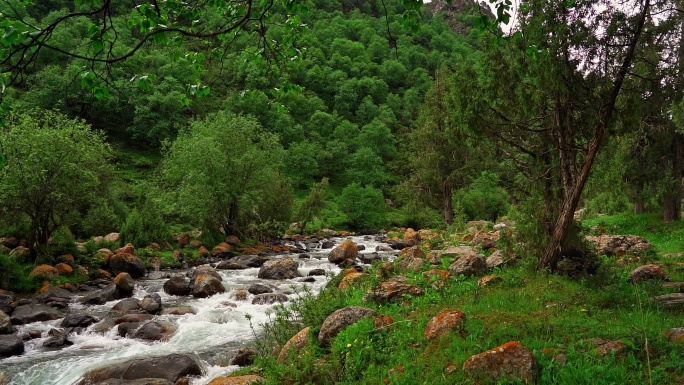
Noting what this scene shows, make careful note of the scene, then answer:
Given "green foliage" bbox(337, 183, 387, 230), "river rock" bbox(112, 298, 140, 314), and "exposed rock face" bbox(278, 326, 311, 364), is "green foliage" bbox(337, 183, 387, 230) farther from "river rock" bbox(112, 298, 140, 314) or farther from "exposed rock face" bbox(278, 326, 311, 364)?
"exposed rock face" bbox(278, 326, 311, 364)

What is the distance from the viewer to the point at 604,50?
970cm

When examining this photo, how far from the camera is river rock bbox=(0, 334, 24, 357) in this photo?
10977 millimetres

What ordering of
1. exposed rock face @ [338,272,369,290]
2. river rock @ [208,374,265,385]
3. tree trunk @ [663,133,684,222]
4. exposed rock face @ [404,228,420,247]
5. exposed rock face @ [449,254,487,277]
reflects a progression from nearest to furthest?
river rock @ [208,374,265,385] → exposed rock face @ [449,254,487,277] → exposed rock face @ [338,272,369,290] → tree trunk @ [663,133,684,222] → exposed rock face @ [404,228,420,247]

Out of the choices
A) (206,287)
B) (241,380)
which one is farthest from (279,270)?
(241,380)

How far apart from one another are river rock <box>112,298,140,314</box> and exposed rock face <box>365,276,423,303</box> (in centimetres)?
900

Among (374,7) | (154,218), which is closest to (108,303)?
(154,218)

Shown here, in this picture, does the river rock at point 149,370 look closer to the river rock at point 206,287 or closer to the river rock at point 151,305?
the river rock at point 151,305

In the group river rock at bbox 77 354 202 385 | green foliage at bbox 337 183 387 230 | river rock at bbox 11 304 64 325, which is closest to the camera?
river rock at bbox 77 354 202 385

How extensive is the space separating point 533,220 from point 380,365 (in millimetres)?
6538

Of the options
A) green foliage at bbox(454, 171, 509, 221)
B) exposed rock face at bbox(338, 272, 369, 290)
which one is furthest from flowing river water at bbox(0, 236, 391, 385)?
green foliage at bbox(454, 171, 509, 221)

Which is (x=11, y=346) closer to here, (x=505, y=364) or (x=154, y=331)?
(x=154, y=331)

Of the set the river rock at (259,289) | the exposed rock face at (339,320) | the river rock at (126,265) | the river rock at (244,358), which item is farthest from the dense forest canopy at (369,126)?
the river rock at (259,289)

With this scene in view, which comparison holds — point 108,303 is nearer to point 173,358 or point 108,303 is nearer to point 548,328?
point 173,358

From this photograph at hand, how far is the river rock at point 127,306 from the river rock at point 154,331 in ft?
7.37
